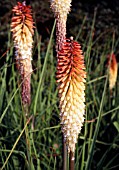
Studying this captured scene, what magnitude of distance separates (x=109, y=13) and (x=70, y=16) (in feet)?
2.85

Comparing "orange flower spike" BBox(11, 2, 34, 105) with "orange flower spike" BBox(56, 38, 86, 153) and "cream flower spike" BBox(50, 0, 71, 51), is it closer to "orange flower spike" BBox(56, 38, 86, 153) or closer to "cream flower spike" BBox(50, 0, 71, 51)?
"cream flower spike" BBox(50, 0, 71, 51)

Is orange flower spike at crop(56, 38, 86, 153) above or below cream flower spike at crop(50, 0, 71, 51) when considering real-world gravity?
below

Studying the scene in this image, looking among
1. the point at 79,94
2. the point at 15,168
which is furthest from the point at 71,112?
the point at 15,168

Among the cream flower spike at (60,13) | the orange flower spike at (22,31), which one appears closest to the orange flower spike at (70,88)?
the cream flower spike at (60,13)

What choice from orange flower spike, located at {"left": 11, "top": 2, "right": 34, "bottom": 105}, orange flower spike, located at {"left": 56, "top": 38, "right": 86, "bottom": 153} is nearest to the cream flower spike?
orange flower spike, located at {"left": 11, "top": 2, "right": 34, "bottom": 105}

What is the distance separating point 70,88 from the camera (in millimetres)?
2271

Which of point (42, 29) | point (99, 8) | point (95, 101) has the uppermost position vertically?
point (99, 8)

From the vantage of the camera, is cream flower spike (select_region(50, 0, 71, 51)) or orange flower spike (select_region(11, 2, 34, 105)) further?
orange flower spike (select_region(11, 2, 34, 105))

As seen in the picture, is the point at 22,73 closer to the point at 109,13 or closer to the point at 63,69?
the point at 63,69

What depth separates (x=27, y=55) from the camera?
3061 mm

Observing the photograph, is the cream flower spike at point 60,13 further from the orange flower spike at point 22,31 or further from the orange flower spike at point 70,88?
the orange flower spike at point 70,88

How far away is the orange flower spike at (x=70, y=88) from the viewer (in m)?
2.22

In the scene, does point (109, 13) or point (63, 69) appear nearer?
point (63, 69)

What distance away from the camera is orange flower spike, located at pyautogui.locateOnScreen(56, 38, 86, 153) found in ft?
7.30
